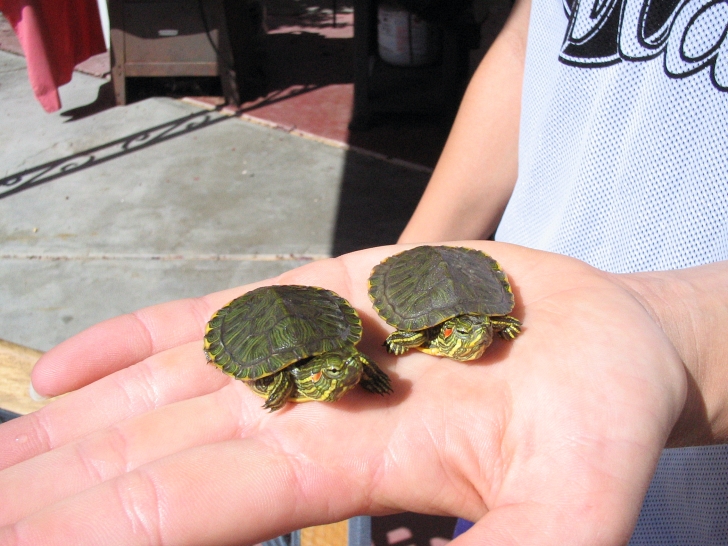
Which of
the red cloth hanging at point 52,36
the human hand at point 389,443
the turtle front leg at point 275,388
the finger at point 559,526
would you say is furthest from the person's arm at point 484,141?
the red cloth hanging at point 52,36

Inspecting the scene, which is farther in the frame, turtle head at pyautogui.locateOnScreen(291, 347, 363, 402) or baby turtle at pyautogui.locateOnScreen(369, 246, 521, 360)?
baby turtle at pyautogui.locateOnScreen(369, 246, 521, 360)

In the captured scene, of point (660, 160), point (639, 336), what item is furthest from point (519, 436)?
point (660, 160)

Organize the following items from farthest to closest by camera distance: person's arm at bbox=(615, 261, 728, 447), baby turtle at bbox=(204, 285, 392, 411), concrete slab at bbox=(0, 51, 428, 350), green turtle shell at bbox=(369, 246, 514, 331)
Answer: concrete slab at bbox=(0, 51, 428, 350) < green turtle shell at bbox=(369, 246, 514, 331) < baby turtle at bbox=(204, 285, 392, 411) < person's arm at bbox=(615, 261, 728, 447)

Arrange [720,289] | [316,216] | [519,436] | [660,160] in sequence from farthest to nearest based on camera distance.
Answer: [316,216], [660,160], [720,289], [519,436]

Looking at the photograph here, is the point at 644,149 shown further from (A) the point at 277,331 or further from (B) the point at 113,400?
(B) the point at 113,400

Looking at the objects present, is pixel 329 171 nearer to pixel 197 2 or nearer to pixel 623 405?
pixel 197 2

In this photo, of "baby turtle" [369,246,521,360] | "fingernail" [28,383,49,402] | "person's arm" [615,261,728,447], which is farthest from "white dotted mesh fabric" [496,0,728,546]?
"fingernail" [28,383,49,402]

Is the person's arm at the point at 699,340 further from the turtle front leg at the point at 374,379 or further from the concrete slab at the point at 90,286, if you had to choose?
the concrete slab at the point at 90,286

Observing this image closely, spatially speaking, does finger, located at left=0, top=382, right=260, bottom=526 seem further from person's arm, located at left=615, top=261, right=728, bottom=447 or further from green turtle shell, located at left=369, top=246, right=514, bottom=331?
person's arm, located at left=615, top=261, right=728, bottom=447
